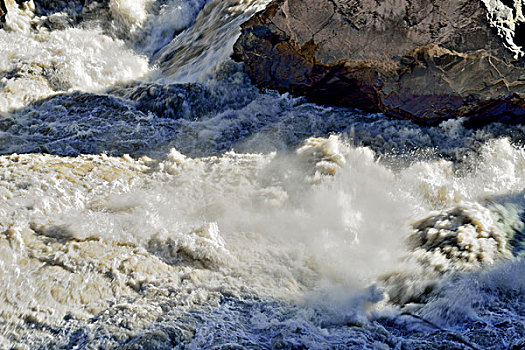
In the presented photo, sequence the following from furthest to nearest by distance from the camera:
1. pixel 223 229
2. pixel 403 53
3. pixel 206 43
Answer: pixel 206 43 → pixel 403 53 → pixel 223 229

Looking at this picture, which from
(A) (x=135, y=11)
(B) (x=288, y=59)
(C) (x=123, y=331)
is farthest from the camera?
(A) (x=135, y=11)

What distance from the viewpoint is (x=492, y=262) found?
2.73 metres

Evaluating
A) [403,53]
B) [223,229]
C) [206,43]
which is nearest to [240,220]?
[223,229]

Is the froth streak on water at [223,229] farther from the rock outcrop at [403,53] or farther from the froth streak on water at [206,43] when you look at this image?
the froth streak on water at [206,43]

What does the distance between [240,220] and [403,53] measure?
267cm

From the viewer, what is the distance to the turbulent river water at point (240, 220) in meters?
2.35

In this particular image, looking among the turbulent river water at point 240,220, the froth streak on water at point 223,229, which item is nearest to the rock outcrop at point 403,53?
the turbulent river water at point 240,220

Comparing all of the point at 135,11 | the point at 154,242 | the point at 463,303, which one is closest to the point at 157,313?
the point at 154,242

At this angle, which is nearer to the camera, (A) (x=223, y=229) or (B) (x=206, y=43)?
(A) (x=223, y=229)

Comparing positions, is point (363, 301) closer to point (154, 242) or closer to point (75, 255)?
point (154, 242)

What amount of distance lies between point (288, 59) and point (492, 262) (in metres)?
3.49

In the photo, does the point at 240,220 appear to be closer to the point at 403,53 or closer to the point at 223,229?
the point at 223,229

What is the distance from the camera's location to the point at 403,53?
172 inches

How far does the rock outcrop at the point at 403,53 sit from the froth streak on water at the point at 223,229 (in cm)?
77
